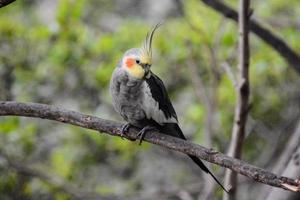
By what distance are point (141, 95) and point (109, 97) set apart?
1588mm

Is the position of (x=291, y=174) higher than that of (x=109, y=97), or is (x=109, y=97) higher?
(x=109, y=97)

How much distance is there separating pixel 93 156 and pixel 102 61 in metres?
0.69

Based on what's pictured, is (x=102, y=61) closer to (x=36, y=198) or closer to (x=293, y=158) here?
(x=36, y=198)

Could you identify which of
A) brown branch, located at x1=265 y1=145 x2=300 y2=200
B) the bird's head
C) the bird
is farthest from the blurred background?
the bird's head

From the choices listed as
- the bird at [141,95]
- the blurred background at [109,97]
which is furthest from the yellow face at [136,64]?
the blurred background at [109,97]

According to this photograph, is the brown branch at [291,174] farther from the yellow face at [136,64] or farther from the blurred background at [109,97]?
the yellow face at [136,64]

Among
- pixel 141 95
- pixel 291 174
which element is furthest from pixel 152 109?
pixel 291 174

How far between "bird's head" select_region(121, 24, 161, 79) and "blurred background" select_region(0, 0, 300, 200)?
974mm

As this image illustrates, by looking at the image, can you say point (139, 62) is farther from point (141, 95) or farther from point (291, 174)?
point (291, 174)

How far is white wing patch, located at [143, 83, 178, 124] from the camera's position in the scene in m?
2.29

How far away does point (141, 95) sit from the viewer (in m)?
2.30

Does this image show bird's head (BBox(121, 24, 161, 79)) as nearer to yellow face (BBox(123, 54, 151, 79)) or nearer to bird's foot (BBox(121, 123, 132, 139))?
yellow face (BBox(123, 54, 151, 79))

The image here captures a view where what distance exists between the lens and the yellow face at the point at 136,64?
7.25 feet

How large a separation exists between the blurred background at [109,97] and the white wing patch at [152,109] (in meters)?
0.87
